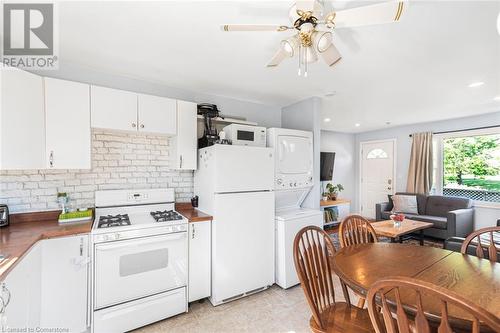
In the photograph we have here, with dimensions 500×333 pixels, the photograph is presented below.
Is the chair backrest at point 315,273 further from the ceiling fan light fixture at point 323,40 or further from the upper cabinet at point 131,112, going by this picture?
the upper cabinet at point 131,112

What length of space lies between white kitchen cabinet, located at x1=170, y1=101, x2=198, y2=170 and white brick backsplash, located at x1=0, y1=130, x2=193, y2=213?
0.81ft

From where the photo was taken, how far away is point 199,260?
227cm

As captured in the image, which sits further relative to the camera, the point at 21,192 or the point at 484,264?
the point at 21,192

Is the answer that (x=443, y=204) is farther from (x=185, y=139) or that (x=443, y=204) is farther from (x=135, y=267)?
(x=135, y=267)

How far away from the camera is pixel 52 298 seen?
5.58 ft

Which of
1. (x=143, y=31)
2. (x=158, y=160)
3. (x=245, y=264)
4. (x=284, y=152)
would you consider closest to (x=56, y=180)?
(x=158, y=160)

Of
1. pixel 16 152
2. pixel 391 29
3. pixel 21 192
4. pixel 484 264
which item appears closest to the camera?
pixel 484 264

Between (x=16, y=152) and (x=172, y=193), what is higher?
(x=16, y=152)

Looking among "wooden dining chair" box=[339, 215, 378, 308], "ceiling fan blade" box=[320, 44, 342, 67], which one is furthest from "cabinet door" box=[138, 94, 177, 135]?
"wooden dining chair" box=[339, 215, 378, 308]

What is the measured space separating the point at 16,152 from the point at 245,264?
2227mm

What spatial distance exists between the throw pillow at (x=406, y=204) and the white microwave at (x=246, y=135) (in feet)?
12.7

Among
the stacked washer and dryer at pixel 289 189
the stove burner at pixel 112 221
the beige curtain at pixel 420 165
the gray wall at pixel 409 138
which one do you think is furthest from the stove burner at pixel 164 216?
the gray wall at pixel 409 138

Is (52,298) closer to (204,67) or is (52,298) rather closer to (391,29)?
(204,67)

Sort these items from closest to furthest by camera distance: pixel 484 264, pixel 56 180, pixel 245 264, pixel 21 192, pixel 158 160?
pixel 484 264, pixel 21 192, pixel 56 180, pixel 245 264, pixel 158 160
